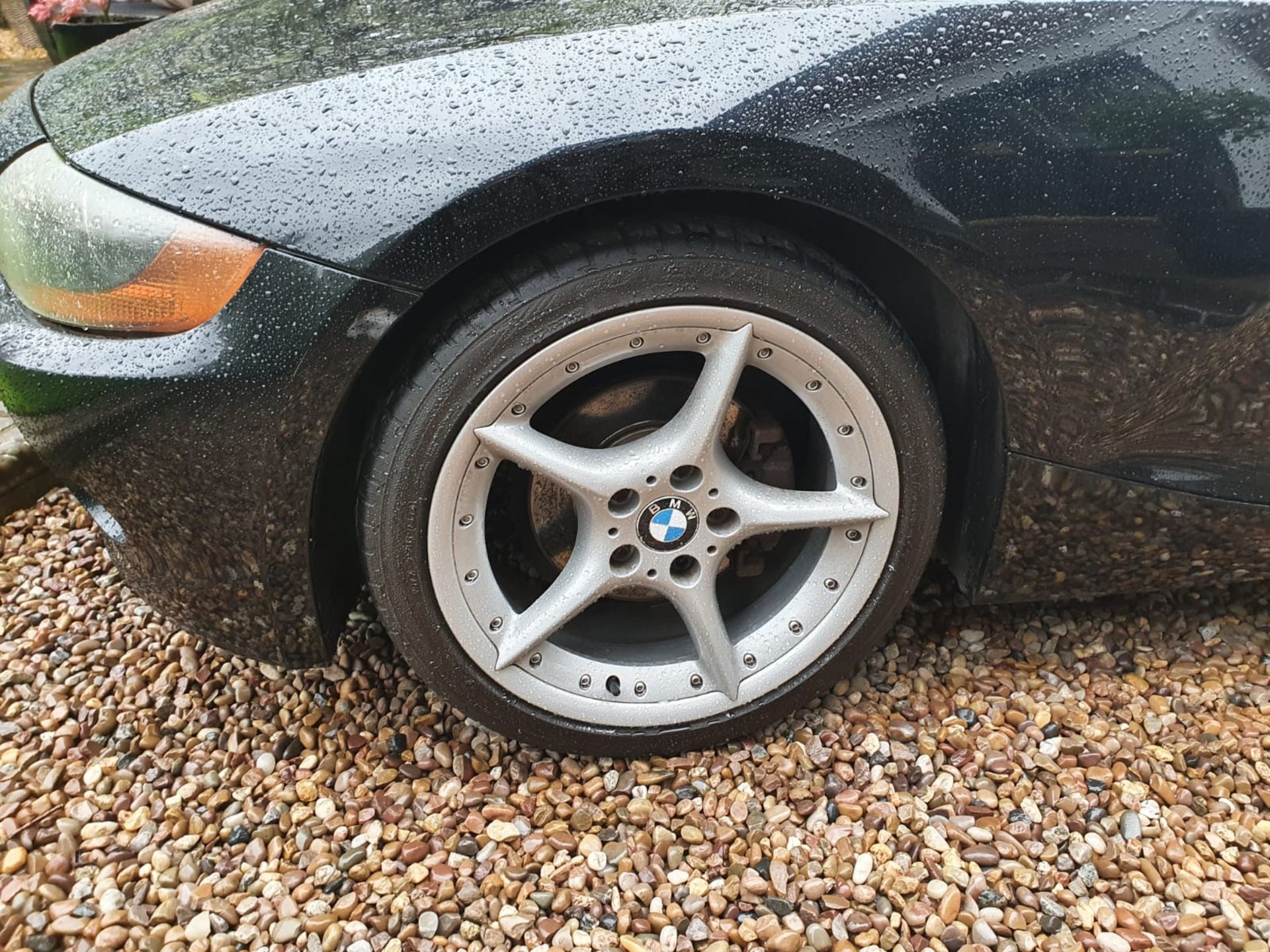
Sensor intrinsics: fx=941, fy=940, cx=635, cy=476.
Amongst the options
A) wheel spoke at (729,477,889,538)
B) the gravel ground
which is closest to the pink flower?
the gravel ground

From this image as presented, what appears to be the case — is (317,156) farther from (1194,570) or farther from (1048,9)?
(1194,570)

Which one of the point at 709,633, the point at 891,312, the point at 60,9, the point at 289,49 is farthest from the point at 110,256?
the point at 60,9

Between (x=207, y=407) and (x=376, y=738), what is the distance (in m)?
0.78

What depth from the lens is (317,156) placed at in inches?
49.8

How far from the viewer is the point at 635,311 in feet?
4.58

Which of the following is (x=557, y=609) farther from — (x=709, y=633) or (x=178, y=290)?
(x=178, y=290)

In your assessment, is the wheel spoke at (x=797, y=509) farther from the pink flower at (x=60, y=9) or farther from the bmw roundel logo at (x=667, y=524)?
the pink flower at (x=60, y=9)

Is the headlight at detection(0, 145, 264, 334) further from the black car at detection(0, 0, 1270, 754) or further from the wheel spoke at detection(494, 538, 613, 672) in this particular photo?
the wheel spoke at detection(494, 538, 613, 672)

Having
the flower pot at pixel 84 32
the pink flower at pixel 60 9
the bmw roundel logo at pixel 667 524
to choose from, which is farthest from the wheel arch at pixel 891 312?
the pink flower at pixel 60 9

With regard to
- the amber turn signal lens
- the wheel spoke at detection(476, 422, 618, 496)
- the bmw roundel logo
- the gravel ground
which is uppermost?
the amber turn signal lens

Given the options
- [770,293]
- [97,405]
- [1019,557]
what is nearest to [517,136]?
[770,293]

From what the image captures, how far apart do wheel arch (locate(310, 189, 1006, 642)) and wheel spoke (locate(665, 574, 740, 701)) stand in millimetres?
488

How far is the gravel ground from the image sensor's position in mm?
1503

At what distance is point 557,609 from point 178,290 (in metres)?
0.76
